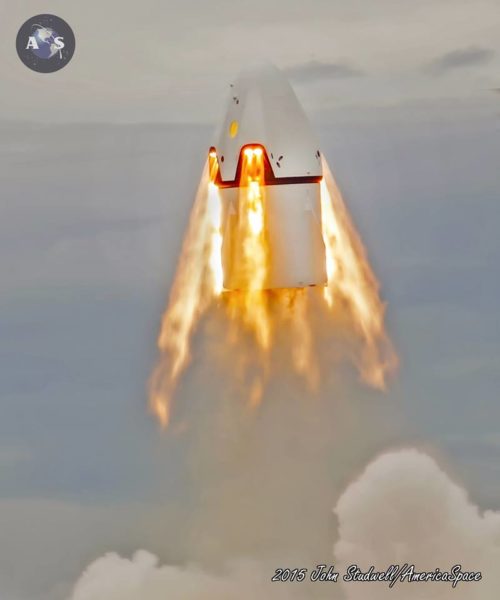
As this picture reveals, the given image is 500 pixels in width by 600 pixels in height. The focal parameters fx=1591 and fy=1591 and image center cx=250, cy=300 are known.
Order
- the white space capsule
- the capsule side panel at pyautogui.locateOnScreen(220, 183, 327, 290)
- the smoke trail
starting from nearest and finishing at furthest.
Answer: the white space capsule
the capsule side panel at pyautogui.locateOnScreen(220, 183, 327, 290)
the smoke trail

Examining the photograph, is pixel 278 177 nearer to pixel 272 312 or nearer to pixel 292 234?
pixel 292 234

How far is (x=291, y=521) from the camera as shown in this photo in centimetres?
1515

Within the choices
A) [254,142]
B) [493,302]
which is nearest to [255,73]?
[254,142]

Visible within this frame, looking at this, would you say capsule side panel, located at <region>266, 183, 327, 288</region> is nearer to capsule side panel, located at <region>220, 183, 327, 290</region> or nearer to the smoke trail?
capsule side panel, located at <region>220, 183, 327, 290</region>

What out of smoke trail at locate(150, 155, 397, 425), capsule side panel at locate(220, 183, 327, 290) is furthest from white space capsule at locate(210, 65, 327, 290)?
smoke trail at locate(150, 155, 397, 425)

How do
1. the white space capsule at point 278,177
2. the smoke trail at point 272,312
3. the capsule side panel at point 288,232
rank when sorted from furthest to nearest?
the smoke trail at point 272,312 → the capsule side panel at point 288,232 → the white space capsule at point 278,177

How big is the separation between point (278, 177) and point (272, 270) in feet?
2.79

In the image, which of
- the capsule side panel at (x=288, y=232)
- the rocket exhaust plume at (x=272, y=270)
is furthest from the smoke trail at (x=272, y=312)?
the capsule side panel at (x=288, y=232)

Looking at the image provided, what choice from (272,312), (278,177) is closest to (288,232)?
(278,177)

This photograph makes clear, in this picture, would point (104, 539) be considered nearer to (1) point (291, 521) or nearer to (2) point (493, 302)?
(1) point (291, 521)

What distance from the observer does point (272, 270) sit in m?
14.5

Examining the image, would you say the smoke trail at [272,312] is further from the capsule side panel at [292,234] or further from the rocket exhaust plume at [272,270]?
the capsule side panel at [292,234]

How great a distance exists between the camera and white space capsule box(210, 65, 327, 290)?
Result: 14.3 meters

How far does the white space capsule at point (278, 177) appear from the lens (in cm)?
1429
